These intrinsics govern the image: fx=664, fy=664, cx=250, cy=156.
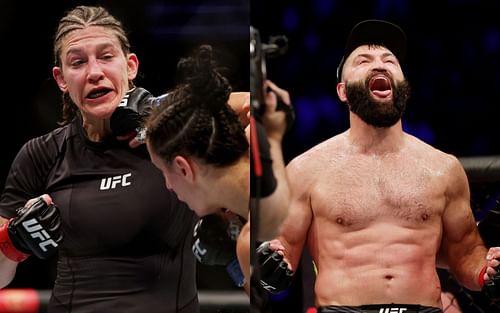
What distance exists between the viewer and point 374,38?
4.13 ft

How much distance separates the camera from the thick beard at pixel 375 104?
1244 millimetres

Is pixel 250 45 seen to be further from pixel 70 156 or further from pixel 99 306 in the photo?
pixel 99 306

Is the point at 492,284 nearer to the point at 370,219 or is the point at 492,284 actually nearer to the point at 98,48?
the point at 370,219

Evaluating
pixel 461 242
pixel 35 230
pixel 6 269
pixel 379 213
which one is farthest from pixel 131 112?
pixel 461 242

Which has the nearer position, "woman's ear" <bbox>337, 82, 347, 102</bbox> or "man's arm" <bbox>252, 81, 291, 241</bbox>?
"man's arm" <bbox>252, 81, 291, 241</bbox>

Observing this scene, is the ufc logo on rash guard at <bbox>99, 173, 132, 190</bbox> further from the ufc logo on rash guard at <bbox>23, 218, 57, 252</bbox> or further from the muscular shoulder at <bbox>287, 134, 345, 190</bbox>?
the muscular shoulder at <bbox>287, 134, 345, 190</bbox>

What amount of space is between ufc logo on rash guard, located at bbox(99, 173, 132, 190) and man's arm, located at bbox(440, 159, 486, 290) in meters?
0.60

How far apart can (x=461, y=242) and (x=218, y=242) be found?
46 cm

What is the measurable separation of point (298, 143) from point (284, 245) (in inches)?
7.4

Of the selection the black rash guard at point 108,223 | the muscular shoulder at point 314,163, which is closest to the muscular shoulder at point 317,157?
the muscular shoulder at point 314,163

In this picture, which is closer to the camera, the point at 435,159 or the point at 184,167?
the point at 184,167

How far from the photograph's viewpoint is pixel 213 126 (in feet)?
3.70

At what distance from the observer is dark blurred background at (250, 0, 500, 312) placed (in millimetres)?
1224

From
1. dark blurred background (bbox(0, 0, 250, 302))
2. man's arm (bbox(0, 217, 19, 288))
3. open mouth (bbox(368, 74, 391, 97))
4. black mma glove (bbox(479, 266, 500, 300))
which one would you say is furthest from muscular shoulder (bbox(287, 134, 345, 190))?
man's arm (bbox(0, 217, 19, 288))
